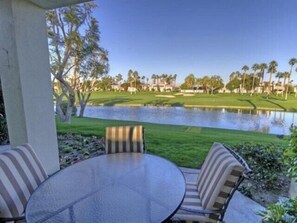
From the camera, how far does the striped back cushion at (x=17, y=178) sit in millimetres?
1673

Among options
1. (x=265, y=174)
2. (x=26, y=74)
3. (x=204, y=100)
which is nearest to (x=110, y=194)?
(x=26, y=74)

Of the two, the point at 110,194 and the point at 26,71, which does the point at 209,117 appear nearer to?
the point at 26,71

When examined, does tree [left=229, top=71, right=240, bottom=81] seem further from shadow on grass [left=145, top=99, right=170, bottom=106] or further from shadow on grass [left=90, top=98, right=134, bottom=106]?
shadow on grass [left=90, top=98, right=134, bottom=106]

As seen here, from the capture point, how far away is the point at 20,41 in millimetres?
2930

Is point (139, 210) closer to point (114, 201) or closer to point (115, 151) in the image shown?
point (114, 201)

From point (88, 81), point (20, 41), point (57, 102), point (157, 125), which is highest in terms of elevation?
point (20, 41)

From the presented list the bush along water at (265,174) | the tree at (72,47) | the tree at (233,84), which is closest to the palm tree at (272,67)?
the tree at (233,84)

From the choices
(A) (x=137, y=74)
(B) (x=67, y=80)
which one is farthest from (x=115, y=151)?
(B) (x=67, y=80)

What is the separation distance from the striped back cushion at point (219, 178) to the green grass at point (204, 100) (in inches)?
104

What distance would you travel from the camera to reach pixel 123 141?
2.84 m

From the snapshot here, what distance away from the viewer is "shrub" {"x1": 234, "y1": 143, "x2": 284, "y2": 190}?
326 centimetres

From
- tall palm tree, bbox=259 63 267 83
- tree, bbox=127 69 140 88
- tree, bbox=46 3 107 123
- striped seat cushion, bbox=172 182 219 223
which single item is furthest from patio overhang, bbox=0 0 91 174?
tall palm tree, bbox=259 63 267 83

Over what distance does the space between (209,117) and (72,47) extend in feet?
14.0

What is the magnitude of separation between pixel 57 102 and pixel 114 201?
5.83 meters
